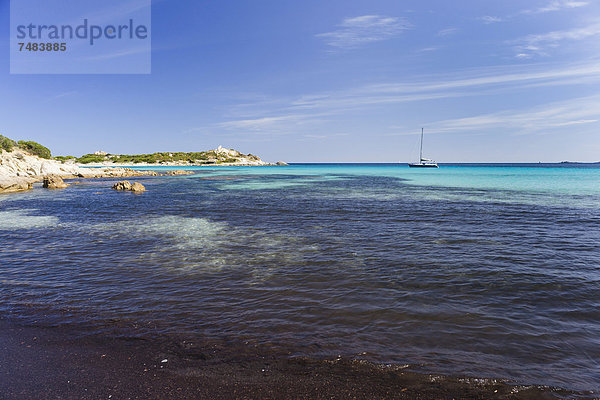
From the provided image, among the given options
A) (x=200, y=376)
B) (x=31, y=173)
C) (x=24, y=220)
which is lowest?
(x=200, y=376)

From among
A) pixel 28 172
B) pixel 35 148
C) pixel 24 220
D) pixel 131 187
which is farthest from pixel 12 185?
pixel 35 148

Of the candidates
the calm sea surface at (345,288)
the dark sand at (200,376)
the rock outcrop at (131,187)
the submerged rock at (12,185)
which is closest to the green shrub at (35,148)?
the submerged rock at (12,185)

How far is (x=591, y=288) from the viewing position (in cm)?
1023

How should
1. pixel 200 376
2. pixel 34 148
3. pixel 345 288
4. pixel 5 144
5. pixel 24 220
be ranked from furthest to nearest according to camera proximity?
pixel 34 148 < pixel 5 144 < pixel 24 220 < pixel 345 288 < pixel 200 376

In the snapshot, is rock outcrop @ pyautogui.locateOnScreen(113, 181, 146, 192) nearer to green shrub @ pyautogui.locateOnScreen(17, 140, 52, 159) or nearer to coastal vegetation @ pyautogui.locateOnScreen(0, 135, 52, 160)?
coastal vegetation @ pyautogui.locateOnScreen(0, 135, 52, 160)

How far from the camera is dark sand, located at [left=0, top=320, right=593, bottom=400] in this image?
5.28m

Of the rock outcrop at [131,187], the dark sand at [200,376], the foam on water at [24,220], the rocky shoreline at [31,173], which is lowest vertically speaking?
the dark sand at [200,376]

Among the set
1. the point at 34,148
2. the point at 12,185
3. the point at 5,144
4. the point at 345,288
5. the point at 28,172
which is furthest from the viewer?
the point at 34,148

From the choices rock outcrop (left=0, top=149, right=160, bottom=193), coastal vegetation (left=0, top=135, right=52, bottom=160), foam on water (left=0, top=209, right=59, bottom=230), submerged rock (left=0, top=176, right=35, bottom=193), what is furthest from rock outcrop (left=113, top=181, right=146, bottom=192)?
coastal vegetation (left=0, top=135, right=52, bottom=160)

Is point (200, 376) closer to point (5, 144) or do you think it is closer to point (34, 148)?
point (5, 144)

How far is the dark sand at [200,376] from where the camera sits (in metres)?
5.28

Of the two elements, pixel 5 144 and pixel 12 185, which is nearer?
pixel 12 185

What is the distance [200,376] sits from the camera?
18.7ft

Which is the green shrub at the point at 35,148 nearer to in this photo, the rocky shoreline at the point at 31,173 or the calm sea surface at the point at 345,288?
the rocky shoreline at the point at 31,173
